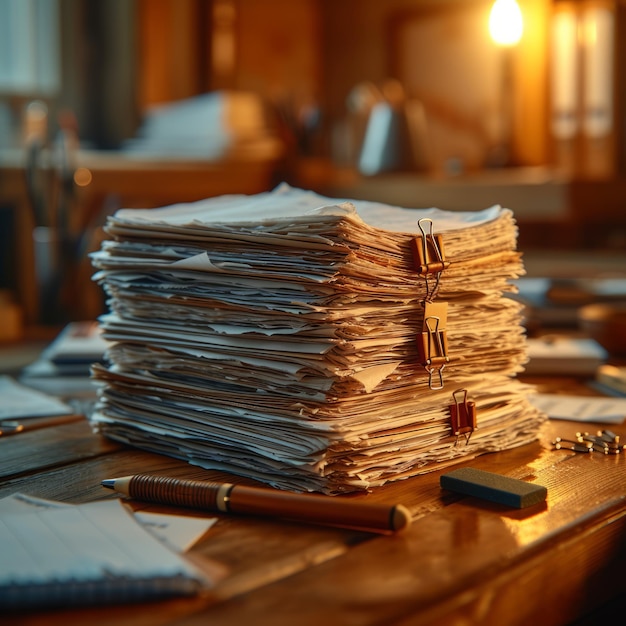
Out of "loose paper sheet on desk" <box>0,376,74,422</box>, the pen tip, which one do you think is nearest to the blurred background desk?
"loose paper sheet on desk" <box>0,376,74,422</box>

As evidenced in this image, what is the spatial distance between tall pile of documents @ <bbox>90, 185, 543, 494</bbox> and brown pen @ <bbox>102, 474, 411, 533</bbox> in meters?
0.07

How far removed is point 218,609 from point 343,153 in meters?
3.91

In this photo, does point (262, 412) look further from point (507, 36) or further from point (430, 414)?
point (507, 36)

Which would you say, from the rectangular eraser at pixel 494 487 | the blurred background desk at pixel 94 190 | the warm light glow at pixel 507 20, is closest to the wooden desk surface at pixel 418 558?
the rectangular eraser at pixel 494 487

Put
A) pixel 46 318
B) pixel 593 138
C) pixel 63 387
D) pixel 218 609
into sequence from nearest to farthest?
1. pixel 218 609
2. pixel 63 387
3. pixel 46 318
4. pixel 593 138

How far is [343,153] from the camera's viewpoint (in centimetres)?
433

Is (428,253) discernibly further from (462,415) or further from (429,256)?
(462,415)

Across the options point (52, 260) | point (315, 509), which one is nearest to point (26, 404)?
point (315, 509)

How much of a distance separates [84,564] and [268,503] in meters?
0.16

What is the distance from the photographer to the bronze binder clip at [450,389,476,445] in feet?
2.81

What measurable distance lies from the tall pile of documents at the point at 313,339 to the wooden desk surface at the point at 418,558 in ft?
0.14

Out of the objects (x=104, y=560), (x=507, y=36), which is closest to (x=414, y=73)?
(x=507, y=36)

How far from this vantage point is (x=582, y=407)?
1135 millimetres

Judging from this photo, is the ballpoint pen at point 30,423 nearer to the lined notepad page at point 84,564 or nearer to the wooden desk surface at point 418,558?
the wooden desk surface at point 418,558
